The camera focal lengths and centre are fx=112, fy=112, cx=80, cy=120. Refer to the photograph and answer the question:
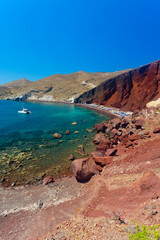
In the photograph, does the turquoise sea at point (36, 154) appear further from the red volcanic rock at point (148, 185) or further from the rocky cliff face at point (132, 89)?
the rocky cliff face at point (132, 89)

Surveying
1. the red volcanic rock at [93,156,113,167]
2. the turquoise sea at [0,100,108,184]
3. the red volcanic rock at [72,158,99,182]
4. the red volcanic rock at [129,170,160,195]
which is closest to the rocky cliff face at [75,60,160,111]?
the turquoise sea at [0,100,108,184]

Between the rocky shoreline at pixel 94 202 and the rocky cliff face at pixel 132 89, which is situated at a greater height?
the rocky cliff face at pixel 132 89

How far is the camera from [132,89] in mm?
60625

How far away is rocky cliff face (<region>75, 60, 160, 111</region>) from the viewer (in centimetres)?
4975

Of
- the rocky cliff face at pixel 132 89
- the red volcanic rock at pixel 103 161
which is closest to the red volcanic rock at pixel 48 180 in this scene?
the red volcanic rock at pixel 103 161

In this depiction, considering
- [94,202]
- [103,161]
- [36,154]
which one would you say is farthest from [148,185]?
[36,154]

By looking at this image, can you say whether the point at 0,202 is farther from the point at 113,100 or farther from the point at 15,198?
the point at 113,100

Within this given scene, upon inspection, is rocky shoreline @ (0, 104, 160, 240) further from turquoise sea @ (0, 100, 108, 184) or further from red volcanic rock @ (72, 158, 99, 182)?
turquoise sea @ (0, 100, 108, 184)

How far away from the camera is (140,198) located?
27.5 feet

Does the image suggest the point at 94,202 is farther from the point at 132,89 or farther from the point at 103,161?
the point at 132,89

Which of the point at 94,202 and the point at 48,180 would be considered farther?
the point at 48,180

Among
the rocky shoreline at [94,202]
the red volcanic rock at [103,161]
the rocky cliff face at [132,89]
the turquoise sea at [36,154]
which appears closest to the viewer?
the rocky shoreline at [94,202]

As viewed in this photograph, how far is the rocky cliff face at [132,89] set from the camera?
163ft

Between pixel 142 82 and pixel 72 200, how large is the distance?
59985 mm
